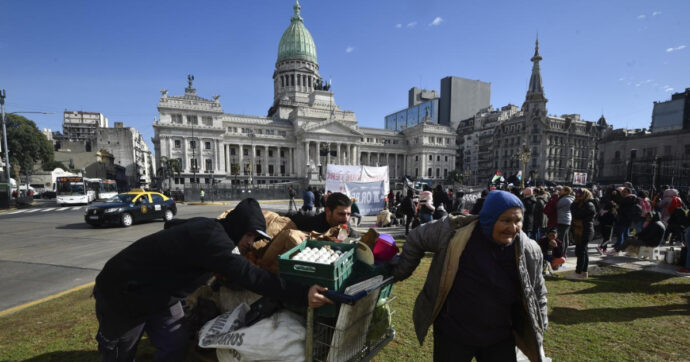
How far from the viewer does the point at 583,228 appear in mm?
6000

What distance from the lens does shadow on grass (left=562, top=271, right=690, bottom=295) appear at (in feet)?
17.6

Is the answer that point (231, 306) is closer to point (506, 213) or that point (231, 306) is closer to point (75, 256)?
point (506, 213)

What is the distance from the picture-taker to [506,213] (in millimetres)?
2002

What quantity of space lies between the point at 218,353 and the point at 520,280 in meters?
2.33

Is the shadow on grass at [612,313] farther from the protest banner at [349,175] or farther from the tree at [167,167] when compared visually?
the tree at [167,167]

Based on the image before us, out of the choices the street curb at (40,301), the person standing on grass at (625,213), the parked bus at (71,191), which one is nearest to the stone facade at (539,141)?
the person standing on grass at (625,213)

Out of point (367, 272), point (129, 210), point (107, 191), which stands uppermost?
point (367, 272)

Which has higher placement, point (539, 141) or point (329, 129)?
point (329, 129)

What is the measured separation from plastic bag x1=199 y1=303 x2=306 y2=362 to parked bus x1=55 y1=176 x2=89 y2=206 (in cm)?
3016

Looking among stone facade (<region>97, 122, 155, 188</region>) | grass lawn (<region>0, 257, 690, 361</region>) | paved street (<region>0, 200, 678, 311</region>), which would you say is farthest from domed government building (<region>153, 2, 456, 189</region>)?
grass lawn (<region>0, 257, 690, 361</region>)

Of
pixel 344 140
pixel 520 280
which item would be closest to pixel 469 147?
pixel 344 140

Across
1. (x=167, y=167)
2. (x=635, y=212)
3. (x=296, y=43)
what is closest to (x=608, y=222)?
(x=635, y=212)

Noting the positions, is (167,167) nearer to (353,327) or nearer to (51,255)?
(51,255)

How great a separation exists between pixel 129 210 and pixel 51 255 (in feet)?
17.8
